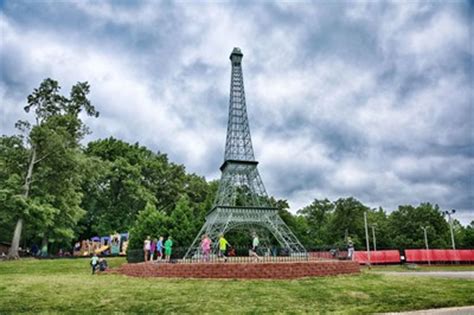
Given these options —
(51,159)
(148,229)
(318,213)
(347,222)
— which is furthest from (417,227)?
(51,159)

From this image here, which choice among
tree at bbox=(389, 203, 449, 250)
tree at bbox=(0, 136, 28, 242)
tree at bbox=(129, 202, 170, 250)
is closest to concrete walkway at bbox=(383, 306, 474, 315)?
tree at bbox=(129, 202, 170, 250)

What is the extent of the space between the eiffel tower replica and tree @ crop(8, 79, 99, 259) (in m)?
13.0

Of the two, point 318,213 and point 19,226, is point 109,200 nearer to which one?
point 19,226

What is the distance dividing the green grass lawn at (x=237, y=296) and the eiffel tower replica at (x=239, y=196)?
39.0ft

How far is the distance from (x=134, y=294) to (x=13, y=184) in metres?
25.4

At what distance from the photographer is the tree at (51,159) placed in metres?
31.7

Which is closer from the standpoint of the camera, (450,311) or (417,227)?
(450,311)

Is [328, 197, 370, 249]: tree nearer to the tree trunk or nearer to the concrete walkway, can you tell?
the tree trunk

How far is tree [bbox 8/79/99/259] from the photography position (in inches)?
1249

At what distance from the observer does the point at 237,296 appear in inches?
483

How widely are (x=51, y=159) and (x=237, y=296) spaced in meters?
27.2

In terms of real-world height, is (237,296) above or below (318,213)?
below

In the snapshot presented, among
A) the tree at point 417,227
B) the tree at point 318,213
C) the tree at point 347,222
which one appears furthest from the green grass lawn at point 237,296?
the tree at point 318,213

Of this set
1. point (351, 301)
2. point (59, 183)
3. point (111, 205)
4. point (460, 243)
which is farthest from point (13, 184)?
point (460, 243)
